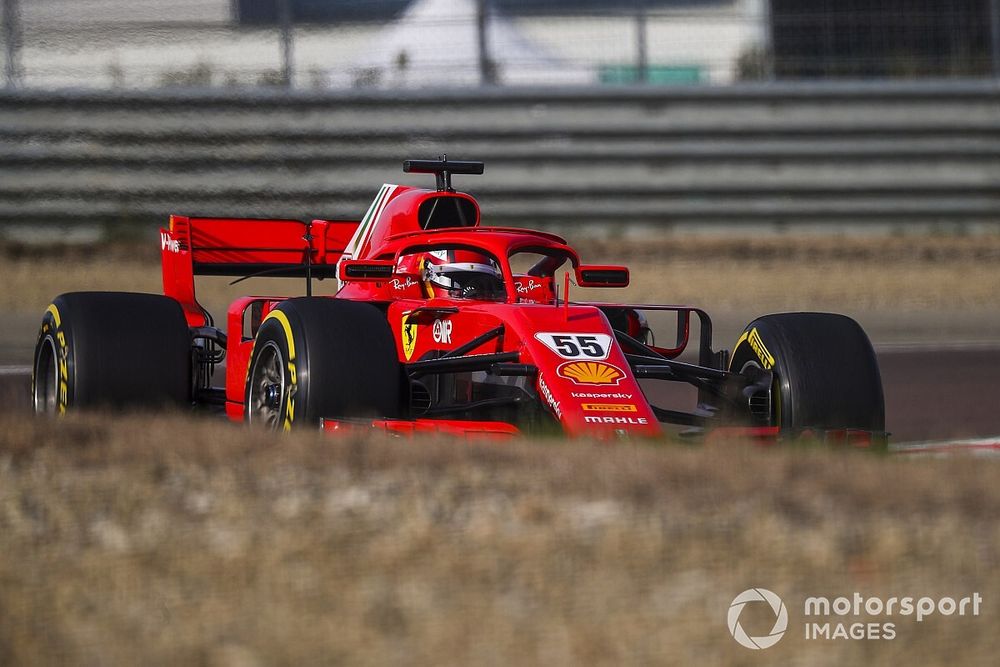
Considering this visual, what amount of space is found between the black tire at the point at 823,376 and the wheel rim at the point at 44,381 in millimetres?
3270

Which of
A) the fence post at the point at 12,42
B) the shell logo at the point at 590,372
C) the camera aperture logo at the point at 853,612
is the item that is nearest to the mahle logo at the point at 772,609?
the camera aperture logo at the point at 853,612

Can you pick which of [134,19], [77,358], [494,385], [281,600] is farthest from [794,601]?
[134,19]

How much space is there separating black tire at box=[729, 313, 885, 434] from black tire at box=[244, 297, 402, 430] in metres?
1.52

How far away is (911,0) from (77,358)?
29.1 ft

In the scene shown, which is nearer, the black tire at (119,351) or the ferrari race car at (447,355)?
the ferrari race car at (447,355)

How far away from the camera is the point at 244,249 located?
7848 mm

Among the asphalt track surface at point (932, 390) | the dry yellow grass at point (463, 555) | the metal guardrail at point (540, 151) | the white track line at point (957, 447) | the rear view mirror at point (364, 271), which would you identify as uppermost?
the metal guardrail at point (540, 151)

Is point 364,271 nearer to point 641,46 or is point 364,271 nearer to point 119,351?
point 119,351

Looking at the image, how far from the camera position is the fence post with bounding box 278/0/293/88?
1230cm

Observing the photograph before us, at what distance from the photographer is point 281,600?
9.36ft

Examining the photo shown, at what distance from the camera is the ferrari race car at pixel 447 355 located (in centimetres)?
531

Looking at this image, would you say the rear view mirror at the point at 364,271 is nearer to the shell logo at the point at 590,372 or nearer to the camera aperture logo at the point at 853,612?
the shell logo at the point at 590,372

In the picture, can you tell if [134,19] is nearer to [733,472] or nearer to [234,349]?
[234,349]

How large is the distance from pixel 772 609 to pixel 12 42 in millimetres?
10897
